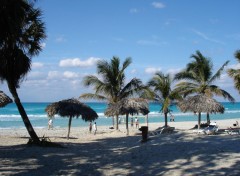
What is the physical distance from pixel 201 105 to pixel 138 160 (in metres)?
9.40

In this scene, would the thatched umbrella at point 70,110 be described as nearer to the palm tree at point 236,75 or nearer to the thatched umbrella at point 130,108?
the thatched umbrella at point 130,108

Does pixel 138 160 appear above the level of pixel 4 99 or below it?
below

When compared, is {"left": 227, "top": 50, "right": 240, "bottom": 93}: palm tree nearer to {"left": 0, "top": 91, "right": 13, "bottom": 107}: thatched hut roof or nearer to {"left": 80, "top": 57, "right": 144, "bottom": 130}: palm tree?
{"left": 80, "top": 57, "right": 144, "bottom": 130}: palm tree

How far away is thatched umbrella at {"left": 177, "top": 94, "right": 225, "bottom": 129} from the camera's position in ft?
60.9

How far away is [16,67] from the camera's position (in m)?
12.2

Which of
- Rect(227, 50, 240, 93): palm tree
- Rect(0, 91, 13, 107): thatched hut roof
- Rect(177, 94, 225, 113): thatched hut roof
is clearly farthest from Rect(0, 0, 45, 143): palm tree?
Rect(227, 50, 240, 93): palm tree

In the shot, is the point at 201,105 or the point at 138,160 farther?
the point at 201,105

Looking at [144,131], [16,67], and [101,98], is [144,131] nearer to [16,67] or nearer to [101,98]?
[16,67]

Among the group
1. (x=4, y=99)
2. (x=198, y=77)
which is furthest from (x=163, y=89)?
(x=4, y=99)

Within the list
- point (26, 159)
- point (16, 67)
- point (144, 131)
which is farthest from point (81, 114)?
A: point (26, 159)

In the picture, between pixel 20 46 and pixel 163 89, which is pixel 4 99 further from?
pixel 163 89

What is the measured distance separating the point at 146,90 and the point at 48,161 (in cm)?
1439

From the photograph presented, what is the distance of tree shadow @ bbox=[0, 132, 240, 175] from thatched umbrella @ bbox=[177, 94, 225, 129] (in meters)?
6.01

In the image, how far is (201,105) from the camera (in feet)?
61.3
